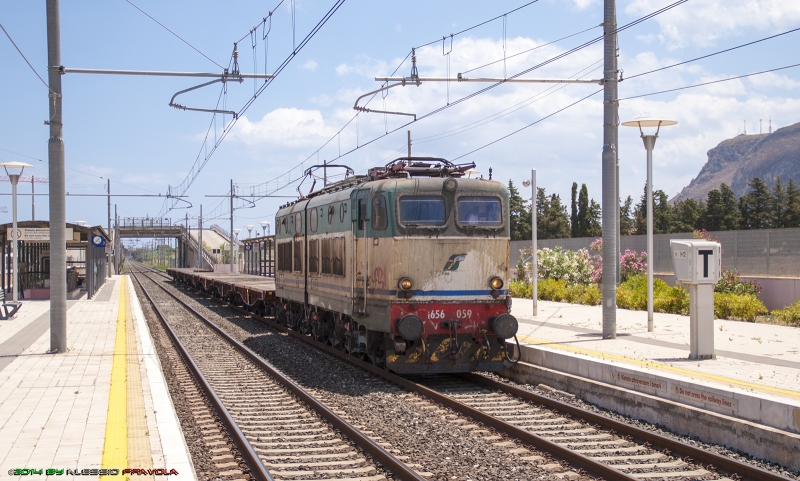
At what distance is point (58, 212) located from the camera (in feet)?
46.6

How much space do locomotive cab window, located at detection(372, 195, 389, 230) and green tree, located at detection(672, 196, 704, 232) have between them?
51392mm

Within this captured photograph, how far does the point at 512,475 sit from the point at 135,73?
11.2 meters

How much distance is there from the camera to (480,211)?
480 inches

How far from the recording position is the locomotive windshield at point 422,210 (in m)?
11.7

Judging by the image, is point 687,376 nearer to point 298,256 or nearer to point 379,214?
point 379,214

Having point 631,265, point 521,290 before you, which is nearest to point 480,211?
point 631,265

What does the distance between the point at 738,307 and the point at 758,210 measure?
44778 mm

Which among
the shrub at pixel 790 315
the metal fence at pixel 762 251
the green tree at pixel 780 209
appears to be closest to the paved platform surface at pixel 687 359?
the shrub at pixel 790 315

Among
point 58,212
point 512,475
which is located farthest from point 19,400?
point 512,475

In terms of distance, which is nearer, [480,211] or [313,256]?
[480,211]

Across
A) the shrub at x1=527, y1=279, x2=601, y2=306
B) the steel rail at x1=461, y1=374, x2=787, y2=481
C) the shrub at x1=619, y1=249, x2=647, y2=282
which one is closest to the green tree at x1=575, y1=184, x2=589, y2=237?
the shrub at x1=527, y1=279, x2=601, y2=306

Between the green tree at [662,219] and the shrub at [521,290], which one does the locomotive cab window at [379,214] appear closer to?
the shrub at [521,290]

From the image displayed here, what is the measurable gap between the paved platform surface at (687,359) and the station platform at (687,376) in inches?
0.5

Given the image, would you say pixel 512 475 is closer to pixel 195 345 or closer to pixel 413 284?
pixel 413 284
